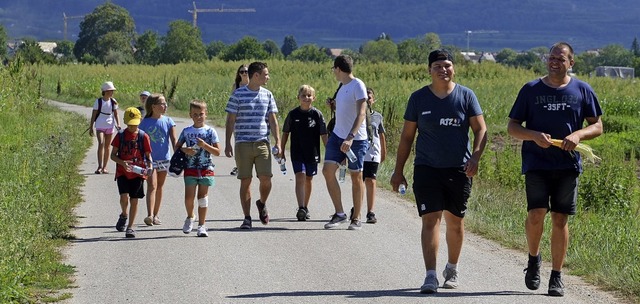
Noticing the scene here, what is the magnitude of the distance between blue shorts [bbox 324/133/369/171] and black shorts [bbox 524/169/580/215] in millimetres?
A: 3960

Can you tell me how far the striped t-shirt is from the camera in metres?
13.0

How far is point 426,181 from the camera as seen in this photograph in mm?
9391

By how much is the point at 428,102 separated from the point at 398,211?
224 inches

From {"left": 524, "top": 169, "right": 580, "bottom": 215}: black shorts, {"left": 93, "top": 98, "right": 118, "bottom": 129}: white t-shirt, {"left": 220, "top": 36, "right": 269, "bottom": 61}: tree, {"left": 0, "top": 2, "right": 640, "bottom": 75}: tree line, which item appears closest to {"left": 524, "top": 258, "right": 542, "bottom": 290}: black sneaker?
{"left": 524, "top": 169, "right": 580, "bottom": 215}: black shorts

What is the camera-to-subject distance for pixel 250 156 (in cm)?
1316

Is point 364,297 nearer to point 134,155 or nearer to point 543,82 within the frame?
point 543,82

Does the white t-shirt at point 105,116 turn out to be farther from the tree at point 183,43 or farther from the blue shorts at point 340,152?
the tree at point 183,43

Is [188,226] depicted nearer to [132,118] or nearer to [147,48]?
[132,118]

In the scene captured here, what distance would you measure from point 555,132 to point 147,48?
136m

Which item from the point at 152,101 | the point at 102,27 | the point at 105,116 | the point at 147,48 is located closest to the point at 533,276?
the point at 152,101

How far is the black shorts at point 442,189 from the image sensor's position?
30.7 ft

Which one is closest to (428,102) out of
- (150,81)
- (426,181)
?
(426,181)

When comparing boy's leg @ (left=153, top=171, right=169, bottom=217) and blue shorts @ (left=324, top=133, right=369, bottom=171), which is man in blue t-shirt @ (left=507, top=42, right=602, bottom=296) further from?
boy's leg @ (left=153, top=171, right=169, bottom=217)

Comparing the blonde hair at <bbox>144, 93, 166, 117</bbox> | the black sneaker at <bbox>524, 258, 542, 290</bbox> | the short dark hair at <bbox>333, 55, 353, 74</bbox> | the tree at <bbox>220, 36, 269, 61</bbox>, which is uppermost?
the short dark hair at <bbox>333, 55, 353, 74</bbox>
